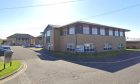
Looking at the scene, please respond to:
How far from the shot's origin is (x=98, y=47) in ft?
112

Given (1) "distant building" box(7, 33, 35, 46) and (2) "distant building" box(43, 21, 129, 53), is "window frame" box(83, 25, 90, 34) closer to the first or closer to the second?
(2) "distant building" box(43, 21, 129, 53)

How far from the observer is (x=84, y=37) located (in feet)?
102

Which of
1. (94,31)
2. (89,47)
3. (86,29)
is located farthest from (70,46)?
(94,31)

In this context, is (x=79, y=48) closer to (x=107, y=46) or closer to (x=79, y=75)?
(x=107, y=46)

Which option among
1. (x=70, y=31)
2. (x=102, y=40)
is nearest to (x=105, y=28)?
(x=102, y=40)

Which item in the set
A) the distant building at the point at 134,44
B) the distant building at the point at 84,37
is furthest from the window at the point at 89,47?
the distant building at the point at 134,44

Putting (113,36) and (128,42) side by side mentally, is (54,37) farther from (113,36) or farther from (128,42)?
(128,42)

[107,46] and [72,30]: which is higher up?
[72,30]

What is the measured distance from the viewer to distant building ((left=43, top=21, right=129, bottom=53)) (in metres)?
30.6

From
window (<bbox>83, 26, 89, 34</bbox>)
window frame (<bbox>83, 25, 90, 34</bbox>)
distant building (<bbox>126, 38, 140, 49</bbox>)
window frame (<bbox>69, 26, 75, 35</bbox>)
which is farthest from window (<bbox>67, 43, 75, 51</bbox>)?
distant building (<bbox>126, 38, 140, 49</bbox>)

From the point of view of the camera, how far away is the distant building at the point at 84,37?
101 feet

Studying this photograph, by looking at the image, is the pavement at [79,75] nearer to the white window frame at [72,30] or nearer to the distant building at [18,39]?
the white window frame at [72,30]

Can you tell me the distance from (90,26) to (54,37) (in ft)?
32.8

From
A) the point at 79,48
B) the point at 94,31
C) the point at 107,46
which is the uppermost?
the point at 94,31
